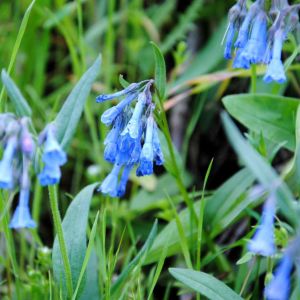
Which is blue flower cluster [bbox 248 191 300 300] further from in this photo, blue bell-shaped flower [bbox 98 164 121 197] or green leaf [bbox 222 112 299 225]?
blue bell-shaped flower [bbox 98 164 121 197]

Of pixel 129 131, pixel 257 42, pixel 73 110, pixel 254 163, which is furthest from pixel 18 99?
pixel 254 163

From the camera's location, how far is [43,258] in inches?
99.1

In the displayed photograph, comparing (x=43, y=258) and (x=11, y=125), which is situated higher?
(x=11, y=125)

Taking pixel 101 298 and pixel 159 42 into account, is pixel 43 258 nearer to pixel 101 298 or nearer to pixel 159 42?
pixel 101 298

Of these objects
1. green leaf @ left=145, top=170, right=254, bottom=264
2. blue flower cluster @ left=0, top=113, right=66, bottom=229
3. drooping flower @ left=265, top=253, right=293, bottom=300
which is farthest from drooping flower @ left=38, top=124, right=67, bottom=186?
green leaf @ left=145, top=170, right=254, bottom=264

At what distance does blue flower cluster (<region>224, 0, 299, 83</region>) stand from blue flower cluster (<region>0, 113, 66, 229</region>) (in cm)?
73

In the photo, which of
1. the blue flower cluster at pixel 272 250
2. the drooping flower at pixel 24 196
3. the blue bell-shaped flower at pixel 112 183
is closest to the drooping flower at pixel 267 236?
the blue flower cluster at pixel 272 250

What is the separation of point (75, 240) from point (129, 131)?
49 cm

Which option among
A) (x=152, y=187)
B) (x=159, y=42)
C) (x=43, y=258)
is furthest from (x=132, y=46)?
(x=43, y=258)

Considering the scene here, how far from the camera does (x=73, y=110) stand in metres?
2.20

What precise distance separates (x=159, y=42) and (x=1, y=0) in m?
1.16

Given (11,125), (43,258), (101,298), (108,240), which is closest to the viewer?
(11,125)

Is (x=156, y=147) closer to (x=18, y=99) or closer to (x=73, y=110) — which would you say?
(x=73, y=110)

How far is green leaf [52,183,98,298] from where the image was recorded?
2.17 metres
